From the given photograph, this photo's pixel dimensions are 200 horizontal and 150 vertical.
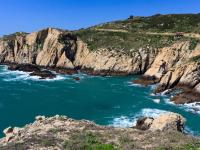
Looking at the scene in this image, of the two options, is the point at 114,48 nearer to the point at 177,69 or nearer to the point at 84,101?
the point at 177,69

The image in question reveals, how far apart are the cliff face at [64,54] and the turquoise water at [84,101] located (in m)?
8.53

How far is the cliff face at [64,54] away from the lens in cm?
12450

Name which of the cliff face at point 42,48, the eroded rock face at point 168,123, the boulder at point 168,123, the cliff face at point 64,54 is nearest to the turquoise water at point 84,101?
the cliff face at point 64,54

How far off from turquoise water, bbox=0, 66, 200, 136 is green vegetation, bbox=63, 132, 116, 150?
29.4 meters

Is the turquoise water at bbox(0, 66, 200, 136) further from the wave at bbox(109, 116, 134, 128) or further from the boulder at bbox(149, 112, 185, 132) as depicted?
the boulder at bbox(149, 112, 185, 132)

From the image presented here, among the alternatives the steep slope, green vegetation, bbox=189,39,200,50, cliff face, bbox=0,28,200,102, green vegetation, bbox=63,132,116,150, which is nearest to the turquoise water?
cliff face, bbox=0,28,200,102

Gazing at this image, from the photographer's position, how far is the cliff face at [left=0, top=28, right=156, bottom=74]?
124500mm

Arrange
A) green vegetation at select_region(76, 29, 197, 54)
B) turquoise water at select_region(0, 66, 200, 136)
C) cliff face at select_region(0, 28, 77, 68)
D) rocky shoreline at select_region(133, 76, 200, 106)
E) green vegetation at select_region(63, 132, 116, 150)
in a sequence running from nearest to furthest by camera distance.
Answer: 1. green vegetation at select_region(63, 132, 116, 150)
2. turquoise water at select_region(0, 66, 200, 136)
3. rocky shoreline at select_region(133, 76, 200, 106)
4. green vegetation at select_region(76, 29, 197, 54)
5. cliff face at select_region(0, 28, 77, 68)

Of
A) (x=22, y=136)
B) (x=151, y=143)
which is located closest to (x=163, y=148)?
(x=151, y=143)

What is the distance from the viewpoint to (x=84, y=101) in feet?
289

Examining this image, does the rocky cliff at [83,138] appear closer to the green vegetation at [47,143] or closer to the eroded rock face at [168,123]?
the green vegetation at [47,143]

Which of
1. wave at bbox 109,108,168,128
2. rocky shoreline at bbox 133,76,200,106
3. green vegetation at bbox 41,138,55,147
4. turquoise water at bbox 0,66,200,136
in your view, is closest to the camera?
green vegetation at bbox 41,138,55,147

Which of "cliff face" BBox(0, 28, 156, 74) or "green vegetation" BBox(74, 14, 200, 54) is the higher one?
"green vegetation" BBox(74, 14, 200, 54)

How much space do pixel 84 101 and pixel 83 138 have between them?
49.1 meters
